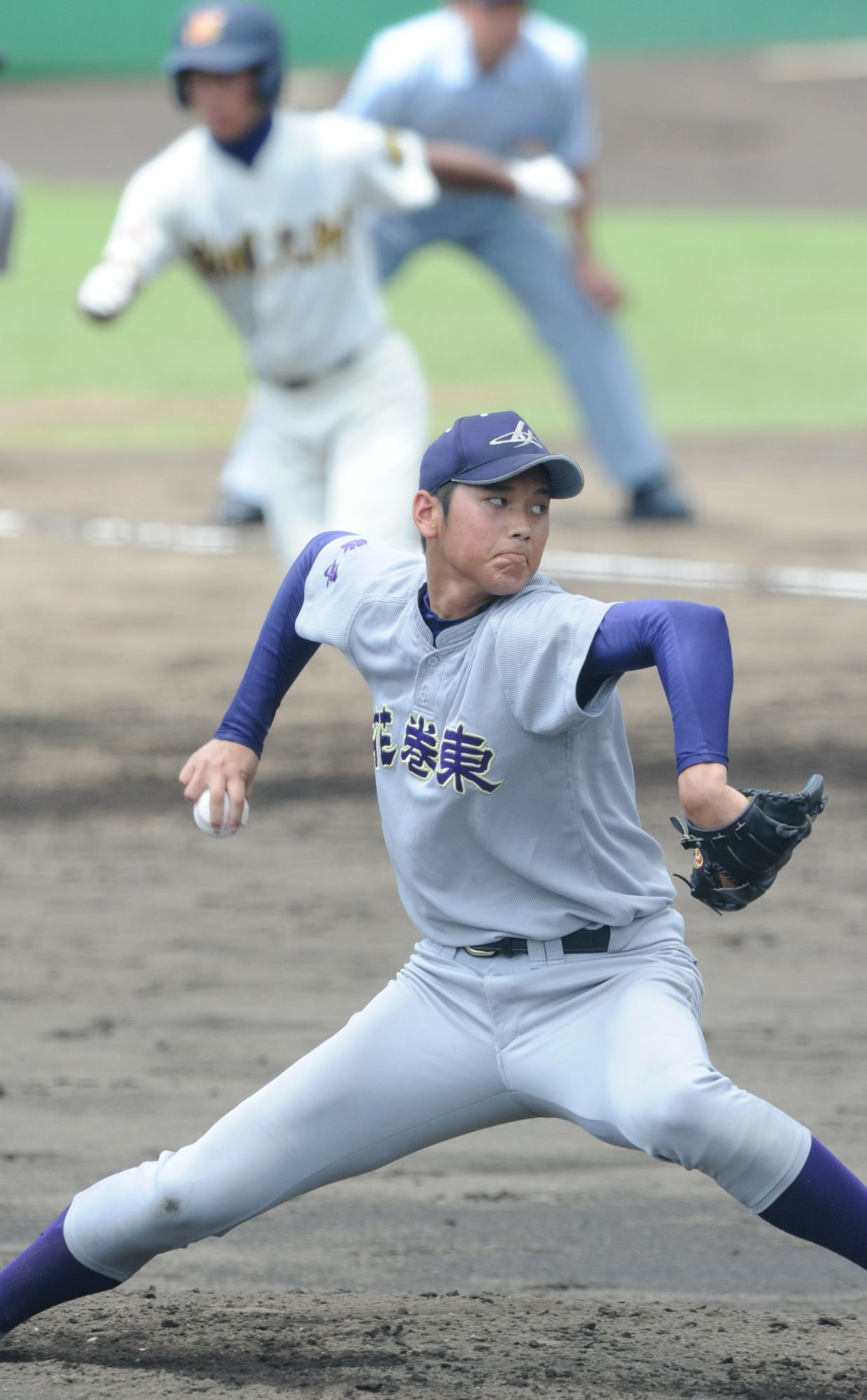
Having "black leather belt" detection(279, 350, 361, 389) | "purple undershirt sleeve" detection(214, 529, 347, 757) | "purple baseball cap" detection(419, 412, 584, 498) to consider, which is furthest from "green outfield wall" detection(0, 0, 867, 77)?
"purple baseball cap" detection(419, 412, 584, 498)

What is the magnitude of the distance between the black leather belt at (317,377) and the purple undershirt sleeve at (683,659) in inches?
171

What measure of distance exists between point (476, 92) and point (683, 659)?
8087 mm

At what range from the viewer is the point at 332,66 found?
32.1 m

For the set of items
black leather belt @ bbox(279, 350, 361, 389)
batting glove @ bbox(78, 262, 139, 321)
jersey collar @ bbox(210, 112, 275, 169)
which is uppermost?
jersey collar @ bbox(210, 112, 275, 169)

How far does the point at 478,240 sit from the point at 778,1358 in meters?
8.18

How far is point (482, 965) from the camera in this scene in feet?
11.1

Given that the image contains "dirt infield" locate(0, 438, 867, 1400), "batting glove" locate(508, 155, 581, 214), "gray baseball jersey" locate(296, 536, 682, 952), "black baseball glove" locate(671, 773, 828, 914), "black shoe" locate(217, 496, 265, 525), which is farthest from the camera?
"black shoe" locate(217, 496, 265, 525)

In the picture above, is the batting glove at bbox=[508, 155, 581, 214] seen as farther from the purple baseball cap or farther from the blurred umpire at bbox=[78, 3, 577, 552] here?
the purple baseball cap

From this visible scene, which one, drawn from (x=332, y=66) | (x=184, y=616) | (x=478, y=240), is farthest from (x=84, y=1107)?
(x=332, y=66)

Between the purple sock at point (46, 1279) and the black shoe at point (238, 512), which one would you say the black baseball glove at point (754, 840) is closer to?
the purple sock at point (46, 1279)

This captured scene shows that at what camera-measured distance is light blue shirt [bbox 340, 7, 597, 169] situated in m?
10.4

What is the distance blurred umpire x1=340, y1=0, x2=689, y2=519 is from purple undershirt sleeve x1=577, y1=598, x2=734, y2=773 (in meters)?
7.34

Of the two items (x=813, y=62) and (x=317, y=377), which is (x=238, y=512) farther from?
(x=813, y=62)

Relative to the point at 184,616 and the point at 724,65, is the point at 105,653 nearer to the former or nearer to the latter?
the point at 184,616
